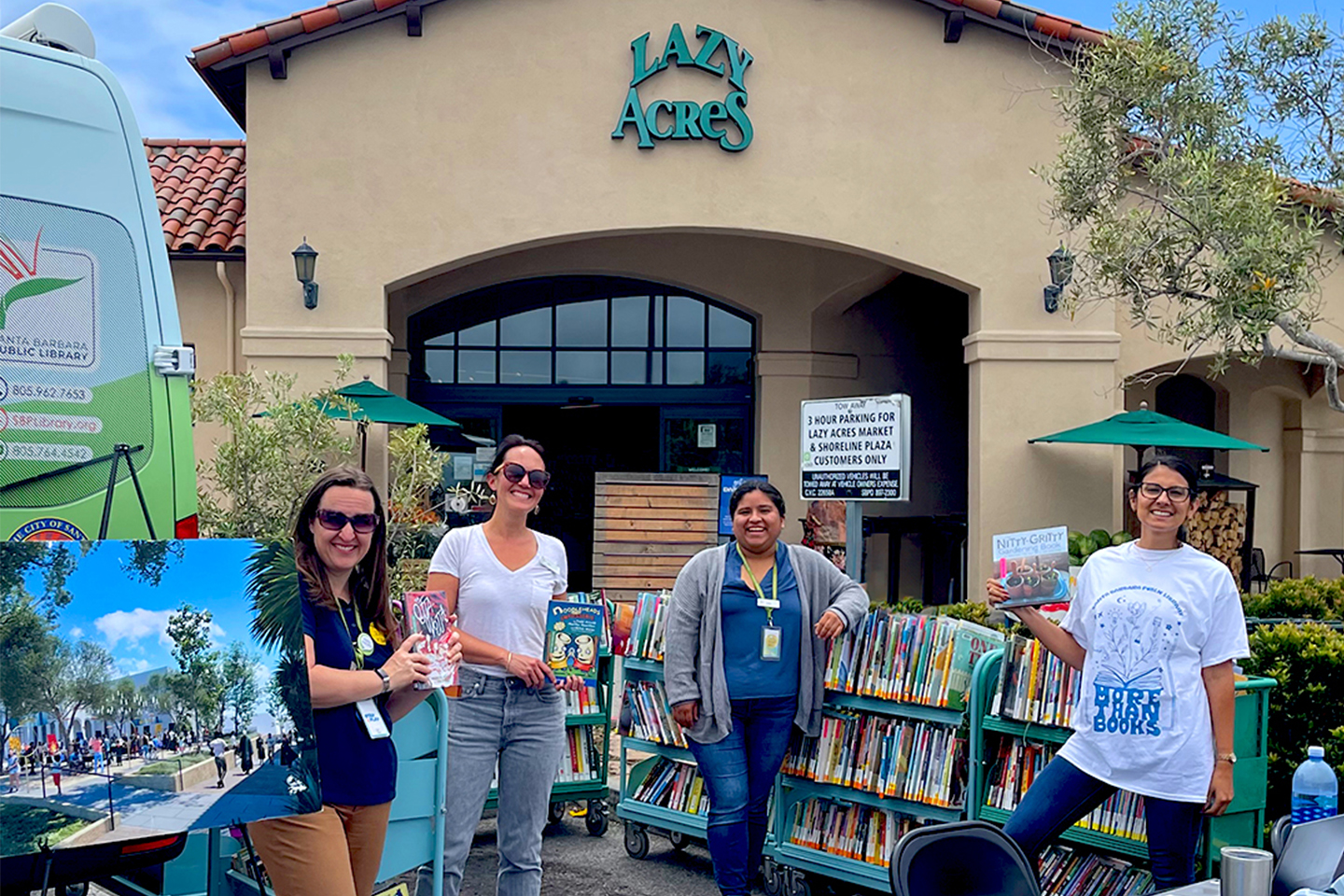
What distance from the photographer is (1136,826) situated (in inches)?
191

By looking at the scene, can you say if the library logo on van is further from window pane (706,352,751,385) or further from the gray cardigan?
window pane (706,352,751,385)

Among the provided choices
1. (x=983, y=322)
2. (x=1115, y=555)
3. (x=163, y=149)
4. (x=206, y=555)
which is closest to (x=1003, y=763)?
(x=1115, y=555)

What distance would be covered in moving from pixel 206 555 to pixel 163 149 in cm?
1273

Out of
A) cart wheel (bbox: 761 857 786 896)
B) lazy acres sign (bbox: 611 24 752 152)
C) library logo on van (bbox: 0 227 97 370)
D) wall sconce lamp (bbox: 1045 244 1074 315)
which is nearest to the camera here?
library logo on van (bbox: 0 227 97 370)

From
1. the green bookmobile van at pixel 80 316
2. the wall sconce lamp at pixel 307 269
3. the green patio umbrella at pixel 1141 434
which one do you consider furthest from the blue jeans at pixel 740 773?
the wall sconce lamp at pixel 307 269

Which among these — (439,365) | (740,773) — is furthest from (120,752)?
(439,365)

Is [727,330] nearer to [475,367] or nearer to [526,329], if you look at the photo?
[526,329]

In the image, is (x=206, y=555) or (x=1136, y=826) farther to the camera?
(x=1136, y=826)

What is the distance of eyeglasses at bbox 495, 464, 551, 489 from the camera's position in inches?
184

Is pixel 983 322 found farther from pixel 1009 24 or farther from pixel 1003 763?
pixel 1003 763

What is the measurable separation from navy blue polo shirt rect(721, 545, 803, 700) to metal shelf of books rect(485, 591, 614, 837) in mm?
1503

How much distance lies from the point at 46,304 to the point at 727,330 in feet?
36.1

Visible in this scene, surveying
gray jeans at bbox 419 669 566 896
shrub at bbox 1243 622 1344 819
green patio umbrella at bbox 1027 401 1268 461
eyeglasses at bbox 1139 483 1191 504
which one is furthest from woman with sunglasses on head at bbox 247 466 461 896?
green patio umbrella at bbox 1027 401 1268 461

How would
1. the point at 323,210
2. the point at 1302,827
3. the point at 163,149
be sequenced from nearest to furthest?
the point at 1302,827 → the point at 323,210 → the point at 163,149
